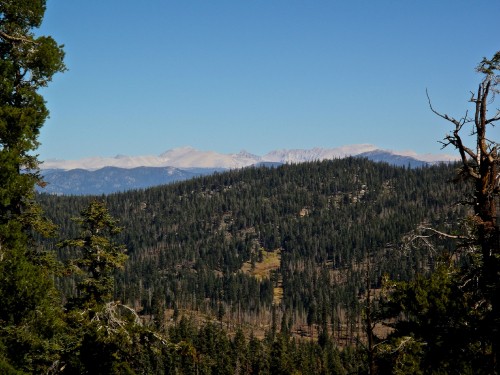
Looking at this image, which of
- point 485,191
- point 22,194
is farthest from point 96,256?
point 485,191

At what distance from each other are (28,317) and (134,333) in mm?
3803

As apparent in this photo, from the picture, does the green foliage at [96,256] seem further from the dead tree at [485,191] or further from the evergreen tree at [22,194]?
the dead tree at [485,191]

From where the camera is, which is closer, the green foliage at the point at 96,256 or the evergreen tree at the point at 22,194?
the evergreen tree at the point at 22,194

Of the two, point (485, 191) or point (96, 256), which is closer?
point (485, 191)

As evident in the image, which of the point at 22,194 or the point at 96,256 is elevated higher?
the point at 22,194

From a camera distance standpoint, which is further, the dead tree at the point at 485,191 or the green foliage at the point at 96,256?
the green foliage at the point at 96,256

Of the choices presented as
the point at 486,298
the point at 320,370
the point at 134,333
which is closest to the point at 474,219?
the point at 486,298

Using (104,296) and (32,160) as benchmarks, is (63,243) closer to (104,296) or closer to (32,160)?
(104,296)

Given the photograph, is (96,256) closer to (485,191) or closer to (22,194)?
(22,194)

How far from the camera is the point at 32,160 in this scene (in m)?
17.8

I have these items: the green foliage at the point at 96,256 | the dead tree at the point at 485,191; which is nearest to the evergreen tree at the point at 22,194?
the green foliage at the point at 96,256

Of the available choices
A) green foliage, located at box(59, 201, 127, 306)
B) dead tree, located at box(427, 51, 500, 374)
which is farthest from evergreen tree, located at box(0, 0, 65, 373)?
dead tree, located at box(427, 51, 500, 374)

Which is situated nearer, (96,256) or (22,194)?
(22,194)

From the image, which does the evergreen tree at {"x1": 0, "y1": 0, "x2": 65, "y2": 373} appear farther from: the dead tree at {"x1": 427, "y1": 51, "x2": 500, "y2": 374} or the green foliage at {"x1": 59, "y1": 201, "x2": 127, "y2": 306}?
the dead tree at {"x1": 427, "y1": 51, "x2": 500, "y2": 374}
